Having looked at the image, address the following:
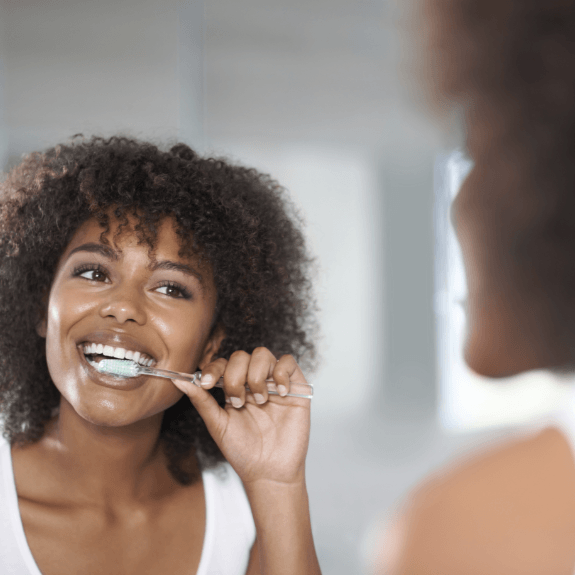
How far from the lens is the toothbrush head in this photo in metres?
0.99

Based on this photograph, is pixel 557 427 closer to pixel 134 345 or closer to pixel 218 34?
pixel 134 345

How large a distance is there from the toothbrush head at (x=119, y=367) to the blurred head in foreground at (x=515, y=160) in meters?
0.75

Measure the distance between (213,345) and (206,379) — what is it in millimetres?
271

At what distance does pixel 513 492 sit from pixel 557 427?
7 centimetres

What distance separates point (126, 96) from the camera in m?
2.54

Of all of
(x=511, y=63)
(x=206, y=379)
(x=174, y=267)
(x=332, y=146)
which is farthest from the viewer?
(x=332, y=146)

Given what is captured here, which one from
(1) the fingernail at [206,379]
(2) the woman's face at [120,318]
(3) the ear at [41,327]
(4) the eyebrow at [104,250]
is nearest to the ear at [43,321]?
(3) the ear at [41,327]

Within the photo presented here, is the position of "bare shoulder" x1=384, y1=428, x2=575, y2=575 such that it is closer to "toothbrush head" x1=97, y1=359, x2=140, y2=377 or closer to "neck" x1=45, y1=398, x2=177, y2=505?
"toothbrush head" x1=97, y1=359, x2=140, y2=377

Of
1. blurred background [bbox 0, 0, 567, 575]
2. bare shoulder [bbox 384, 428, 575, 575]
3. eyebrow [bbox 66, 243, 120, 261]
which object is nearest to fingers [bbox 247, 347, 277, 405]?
eyebrow [bbox 66, 243, 120, 261]

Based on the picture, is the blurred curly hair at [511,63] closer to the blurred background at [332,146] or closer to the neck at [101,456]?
the neck at [101,456]

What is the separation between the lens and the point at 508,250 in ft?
1.22

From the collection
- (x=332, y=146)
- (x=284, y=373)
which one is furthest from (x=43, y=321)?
(x=332, y=146)

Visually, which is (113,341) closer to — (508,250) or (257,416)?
(257,416)

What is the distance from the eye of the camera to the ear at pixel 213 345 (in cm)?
123
